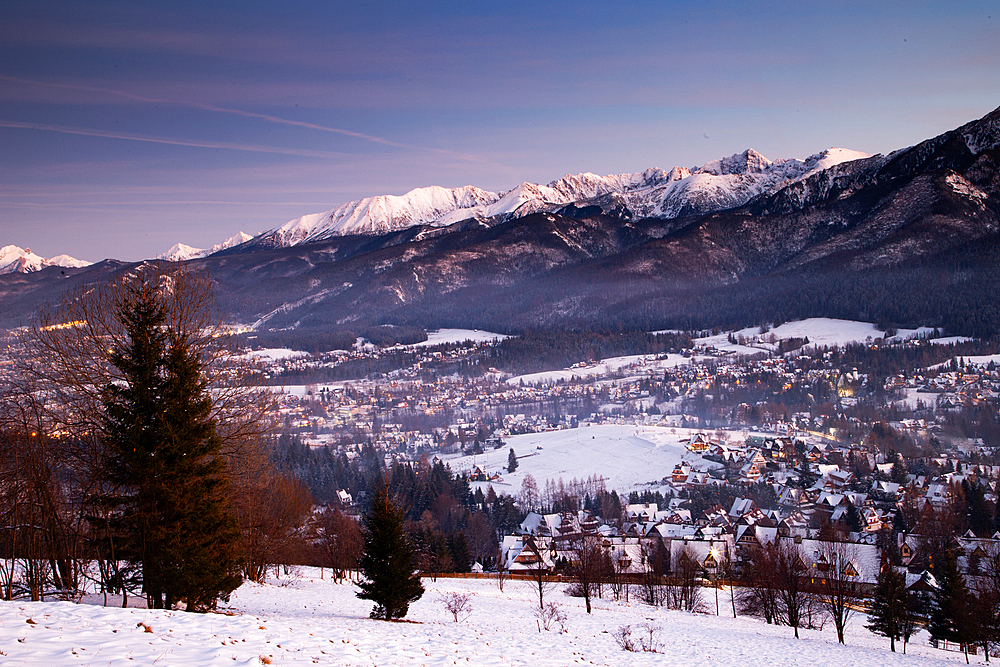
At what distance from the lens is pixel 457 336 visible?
17975 centimetres

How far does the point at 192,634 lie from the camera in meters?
8.44

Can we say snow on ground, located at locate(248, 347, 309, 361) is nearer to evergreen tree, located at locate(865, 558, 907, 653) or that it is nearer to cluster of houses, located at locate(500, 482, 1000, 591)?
cluster of houses, located at locate(500, 482, 1000, 591)

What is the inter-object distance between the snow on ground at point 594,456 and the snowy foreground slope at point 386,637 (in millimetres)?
31890

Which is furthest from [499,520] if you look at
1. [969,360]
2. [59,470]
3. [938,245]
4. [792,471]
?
[938,245]

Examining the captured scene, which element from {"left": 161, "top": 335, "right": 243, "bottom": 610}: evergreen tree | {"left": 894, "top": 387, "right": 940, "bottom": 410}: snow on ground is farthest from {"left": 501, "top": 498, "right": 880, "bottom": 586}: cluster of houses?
{"left": 894, "top": 387, "right": 940, "bottom": 410}: snow on ground

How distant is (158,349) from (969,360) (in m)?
120

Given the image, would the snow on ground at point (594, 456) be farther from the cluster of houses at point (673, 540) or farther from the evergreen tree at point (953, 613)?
the evergreen tree at point (953, 613)

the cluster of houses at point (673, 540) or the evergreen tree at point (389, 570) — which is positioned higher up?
the evergreen tree at point (389, 570)

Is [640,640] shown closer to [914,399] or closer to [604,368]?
[914,399]

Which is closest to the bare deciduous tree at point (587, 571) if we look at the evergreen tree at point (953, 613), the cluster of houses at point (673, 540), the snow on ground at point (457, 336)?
the cluster of houses at point (673, 540)

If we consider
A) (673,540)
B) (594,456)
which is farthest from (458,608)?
(594,456)

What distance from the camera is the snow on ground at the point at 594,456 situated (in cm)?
5850

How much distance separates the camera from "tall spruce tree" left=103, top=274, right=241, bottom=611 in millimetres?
10875

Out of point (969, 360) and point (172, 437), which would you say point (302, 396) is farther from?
point (969, 360)
